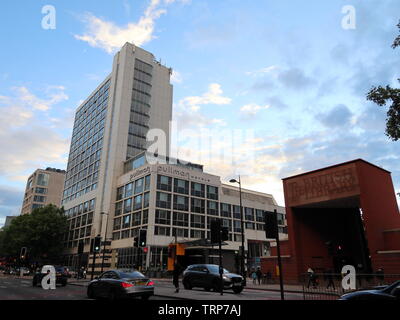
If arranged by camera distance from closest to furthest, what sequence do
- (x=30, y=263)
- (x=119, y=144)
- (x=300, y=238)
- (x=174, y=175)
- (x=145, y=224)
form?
(x=300, y=238), (x=145, y=224), (x=174, y=175), (x=119, y=144), (x=30, y=263)

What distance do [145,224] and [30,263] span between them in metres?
42.6

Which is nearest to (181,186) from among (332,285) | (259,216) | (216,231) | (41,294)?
(259,216)

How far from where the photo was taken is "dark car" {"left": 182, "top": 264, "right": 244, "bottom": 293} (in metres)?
18.3

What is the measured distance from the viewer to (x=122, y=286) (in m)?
12.7

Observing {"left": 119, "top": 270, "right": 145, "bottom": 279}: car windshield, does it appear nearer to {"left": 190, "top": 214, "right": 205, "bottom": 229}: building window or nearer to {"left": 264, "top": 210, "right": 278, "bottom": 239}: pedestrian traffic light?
{"left": 264, "top": 210, "right": 278, "bottom": 239}: pedestrian traffic light

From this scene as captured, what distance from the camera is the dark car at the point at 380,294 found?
24.4ft

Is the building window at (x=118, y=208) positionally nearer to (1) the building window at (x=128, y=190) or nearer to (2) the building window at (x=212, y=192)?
(1) the building window at (x=128, y=190)

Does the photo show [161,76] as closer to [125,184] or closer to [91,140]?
[91,140]

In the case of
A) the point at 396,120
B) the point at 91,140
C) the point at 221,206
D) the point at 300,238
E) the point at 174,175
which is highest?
the point at 91,140

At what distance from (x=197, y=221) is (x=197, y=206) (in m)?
→ 2.93

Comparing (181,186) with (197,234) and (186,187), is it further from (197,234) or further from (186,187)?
(197,234)

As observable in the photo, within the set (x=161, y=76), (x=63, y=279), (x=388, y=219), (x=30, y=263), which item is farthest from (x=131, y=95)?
(x=388, y=219)

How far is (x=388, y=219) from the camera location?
2602 centimetres

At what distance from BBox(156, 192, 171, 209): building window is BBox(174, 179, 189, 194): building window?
2432 mm
